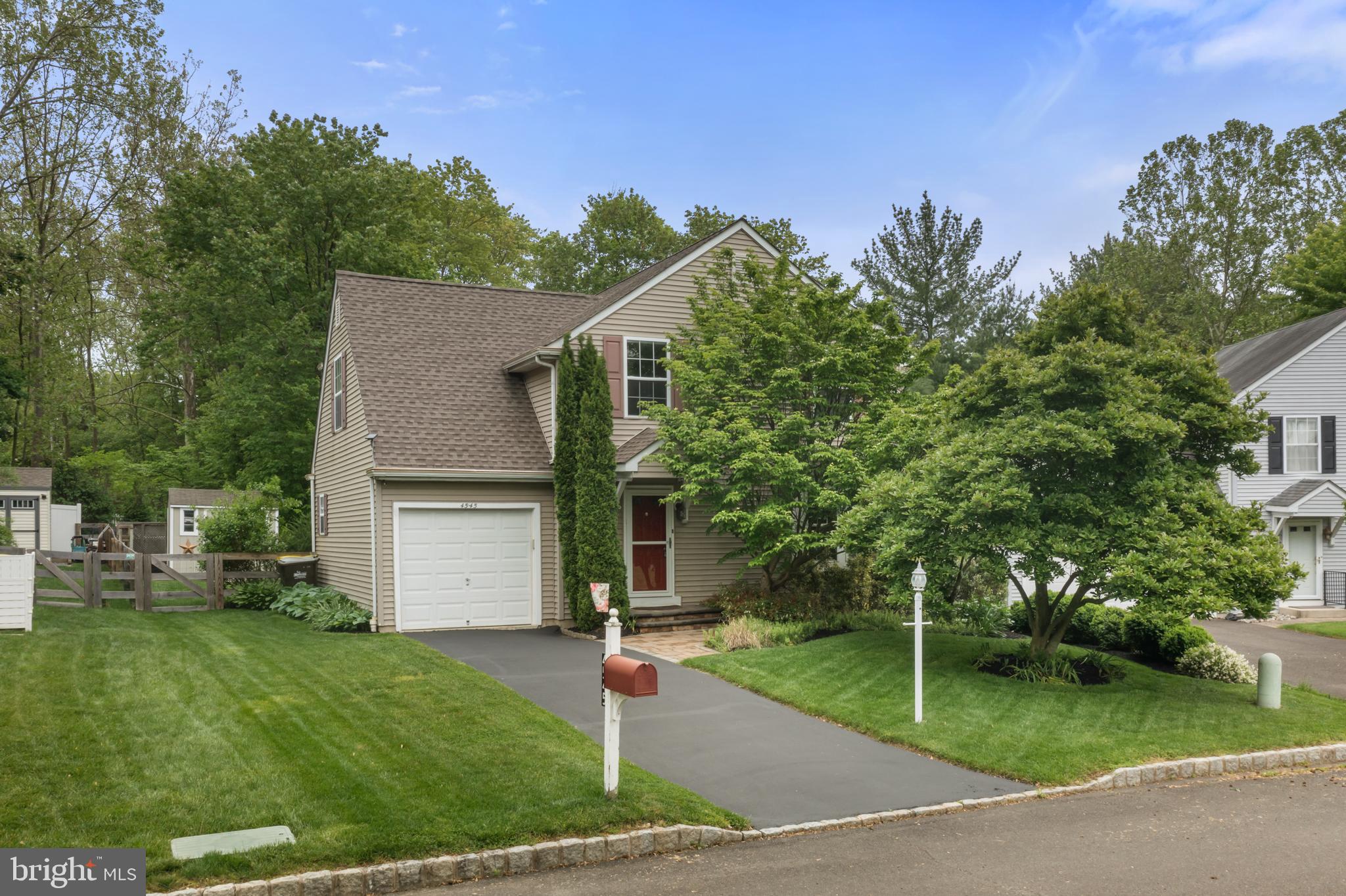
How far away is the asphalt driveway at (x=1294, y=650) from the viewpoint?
1366 centimetres

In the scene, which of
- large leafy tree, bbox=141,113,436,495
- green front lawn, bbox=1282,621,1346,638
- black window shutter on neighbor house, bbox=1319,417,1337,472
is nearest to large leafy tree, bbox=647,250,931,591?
green front lawn, bbox=1282,621,1346,638

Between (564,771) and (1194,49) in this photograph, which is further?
(1194,49)

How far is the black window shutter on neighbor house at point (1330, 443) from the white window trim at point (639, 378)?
1908 centimetres

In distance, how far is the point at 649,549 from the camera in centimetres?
1741

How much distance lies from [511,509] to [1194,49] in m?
15.7

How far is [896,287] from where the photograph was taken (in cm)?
3416

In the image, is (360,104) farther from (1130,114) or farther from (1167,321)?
(1167,321)

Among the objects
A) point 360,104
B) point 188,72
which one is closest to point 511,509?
point 360,104

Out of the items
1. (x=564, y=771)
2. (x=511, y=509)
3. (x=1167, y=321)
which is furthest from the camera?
(x=1167, y=321)

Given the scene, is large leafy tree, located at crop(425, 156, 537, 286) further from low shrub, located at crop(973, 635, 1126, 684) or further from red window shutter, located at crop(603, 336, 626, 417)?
low shrub, located at crop(973, 635, 1126, 684)

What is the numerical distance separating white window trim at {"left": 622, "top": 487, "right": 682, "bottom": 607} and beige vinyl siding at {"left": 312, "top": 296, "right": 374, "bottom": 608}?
4.52m

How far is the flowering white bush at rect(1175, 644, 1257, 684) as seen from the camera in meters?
13.1

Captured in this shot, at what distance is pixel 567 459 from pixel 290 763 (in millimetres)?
8966

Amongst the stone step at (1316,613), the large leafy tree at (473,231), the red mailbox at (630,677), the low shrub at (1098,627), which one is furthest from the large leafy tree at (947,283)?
the red mailbox at (630,677)
